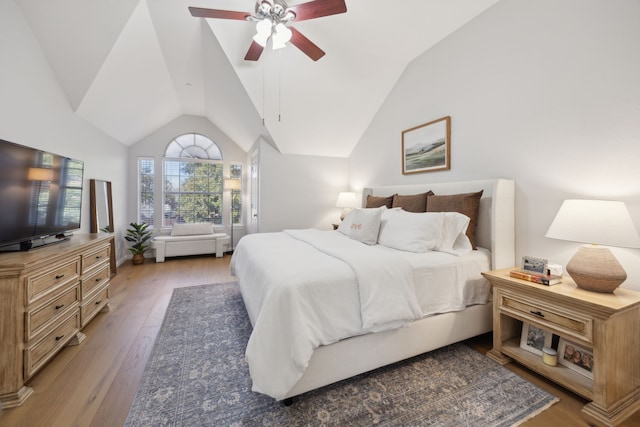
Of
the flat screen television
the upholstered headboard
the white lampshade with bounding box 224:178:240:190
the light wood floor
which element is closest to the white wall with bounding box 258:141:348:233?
the white lampshade with bounding box 224:178:240:190

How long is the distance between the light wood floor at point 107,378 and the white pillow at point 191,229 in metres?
2.35

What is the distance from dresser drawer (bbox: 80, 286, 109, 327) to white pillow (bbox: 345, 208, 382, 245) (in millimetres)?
2463

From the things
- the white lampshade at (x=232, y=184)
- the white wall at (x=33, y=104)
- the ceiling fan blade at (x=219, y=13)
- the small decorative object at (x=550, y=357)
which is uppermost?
the ceiling fan blade at (x=219, y=13)

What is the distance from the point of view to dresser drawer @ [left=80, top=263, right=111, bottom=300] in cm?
213

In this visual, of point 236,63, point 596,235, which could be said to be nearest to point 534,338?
point 596,235

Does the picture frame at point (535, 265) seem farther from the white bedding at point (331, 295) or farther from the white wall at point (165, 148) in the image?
the white wall at point (165, 148)

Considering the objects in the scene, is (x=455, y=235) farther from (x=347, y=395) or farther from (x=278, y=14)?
(x=278, y=14)

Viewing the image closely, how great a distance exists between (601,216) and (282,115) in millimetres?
3514

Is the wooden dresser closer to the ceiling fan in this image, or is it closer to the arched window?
the ceiling fan

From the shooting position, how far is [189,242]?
4992 mm

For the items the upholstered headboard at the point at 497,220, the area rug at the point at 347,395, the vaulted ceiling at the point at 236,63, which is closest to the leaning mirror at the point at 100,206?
the vaulted ceiling at the point at 236,63

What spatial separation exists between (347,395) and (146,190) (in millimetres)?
→ 5686

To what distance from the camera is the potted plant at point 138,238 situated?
15.3ft

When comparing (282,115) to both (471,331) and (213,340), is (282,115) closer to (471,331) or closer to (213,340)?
(213,340)
